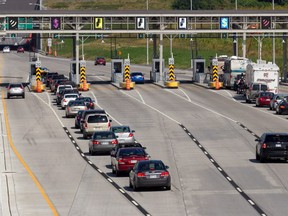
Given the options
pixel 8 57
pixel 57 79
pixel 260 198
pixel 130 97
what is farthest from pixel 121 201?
pixel 8 57

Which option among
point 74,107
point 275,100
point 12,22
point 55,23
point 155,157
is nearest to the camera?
point 155,157

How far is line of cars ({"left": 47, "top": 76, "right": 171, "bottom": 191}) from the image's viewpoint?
39281mm

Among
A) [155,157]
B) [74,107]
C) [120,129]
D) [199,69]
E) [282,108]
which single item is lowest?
[155,157]

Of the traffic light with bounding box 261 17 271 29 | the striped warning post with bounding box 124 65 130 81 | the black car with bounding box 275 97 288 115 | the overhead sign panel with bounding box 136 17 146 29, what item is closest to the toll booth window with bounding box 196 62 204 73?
the overhead sign panel with bounding box 136 17 146 29

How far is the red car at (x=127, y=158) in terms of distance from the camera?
43906mm

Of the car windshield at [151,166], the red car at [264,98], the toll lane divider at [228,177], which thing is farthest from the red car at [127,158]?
the red car at [264,98]

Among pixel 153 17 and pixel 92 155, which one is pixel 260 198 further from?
pixel 153 17

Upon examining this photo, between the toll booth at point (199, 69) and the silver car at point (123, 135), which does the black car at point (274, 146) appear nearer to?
the silver car at point (123, 135)

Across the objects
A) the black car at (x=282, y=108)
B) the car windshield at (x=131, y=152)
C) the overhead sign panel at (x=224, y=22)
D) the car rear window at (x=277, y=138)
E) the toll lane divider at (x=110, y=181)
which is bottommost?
the toll lane divider at (x=110, y=181)

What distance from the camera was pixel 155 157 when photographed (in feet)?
167

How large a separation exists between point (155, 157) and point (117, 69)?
5512 cm

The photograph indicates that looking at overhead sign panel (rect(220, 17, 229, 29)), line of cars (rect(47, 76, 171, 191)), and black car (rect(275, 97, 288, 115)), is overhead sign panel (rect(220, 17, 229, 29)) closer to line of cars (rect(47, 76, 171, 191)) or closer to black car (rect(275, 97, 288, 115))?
black car (rect(275, 97, 288, 115))

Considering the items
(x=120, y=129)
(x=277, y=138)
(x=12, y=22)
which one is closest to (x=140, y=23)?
(x=12, y=22)

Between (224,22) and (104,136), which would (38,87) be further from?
(104,136)
